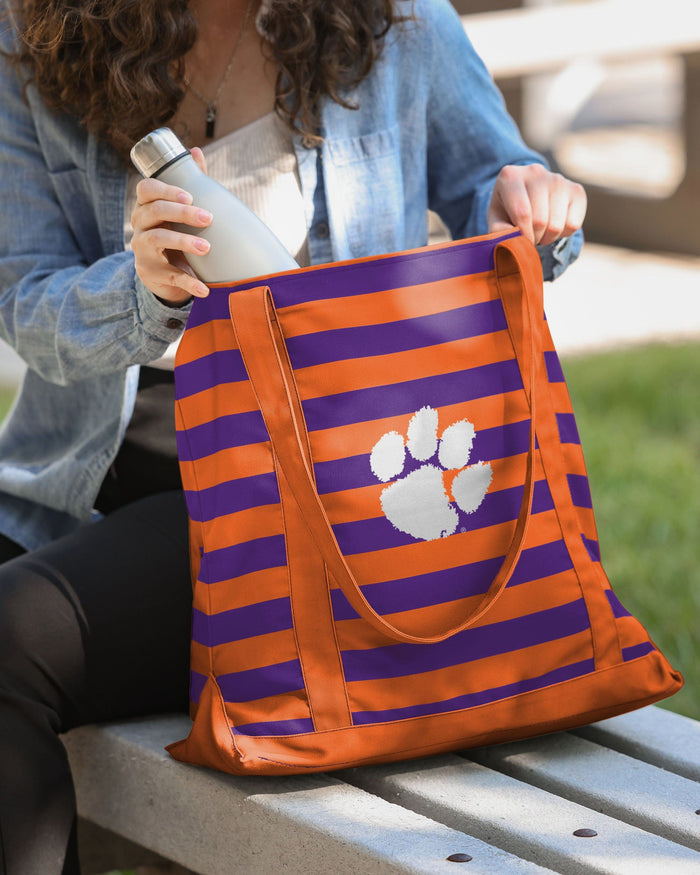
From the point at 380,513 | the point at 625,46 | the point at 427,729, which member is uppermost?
the point at 625,46

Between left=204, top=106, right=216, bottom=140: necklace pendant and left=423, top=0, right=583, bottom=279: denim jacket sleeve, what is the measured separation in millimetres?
313

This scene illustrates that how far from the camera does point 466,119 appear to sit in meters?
1.73

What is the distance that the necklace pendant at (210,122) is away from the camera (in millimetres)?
1650

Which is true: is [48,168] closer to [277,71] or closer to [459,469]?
[277,71]

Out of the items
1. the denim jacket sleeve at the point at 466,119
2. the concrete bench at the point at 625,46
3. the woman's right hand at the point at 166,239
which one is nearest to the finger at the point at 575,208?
the denim jacket sleeve at the point at 466,119

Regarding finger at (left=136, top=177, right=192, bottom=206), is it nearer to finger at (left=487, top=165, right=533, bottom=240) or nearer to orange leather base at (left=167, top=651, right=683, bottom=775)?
finger at (left=487, top=165, right=533, bottom=240)

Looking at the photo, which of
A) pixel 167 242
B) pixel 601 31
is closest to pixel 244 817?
pixel 167 242

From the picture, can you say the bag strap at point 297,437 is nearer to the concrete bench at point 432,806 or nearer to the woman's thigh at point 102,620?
the concrete bench at point 432,806

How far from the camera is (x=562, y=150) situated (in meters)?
8.85

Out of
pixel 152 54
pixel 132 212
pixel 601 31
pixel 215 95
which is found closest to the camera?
pixel 132 212

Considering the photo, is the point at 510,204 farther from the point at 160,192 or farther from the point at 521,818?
the point at 521,818

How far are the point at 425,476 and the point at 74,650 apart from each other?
1.59 feet

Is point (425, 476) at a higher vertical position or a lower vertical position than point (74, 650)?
higher

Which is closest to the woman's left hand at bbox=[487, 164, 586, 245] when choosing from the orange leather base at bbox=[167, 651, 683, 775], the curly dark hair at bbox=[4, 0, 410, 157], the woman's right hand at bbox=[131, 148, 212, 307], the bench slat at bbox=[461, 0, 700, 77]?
the curly dark hair at bbox=[4, 0, 410, 157]
